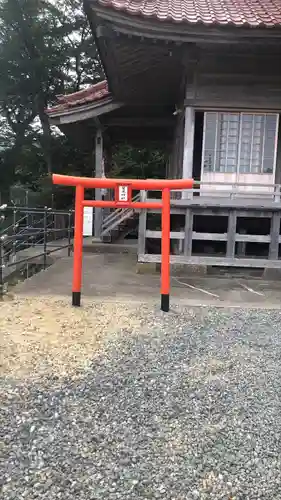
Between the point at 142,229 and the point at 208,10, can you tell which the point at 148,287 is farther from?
the point at 208,10

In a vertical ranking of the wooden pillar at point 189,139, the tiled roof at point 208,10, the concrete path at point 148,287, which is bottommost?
the concrete path at point 148,287

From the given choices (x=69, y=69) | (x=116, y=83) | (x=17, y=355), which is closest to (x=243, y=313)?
(x=17, y=355)

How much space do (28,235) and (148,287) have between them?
2.41 meters

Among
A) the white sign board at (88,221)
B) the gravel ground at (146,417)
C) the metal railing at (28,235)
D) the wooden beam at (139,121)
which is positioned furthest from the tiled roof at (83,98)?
the gravel ground at (146,417)

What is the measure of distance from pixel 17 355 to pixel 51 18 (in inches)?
996

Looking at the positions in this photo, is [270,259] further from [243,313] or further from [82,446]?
[82,446]

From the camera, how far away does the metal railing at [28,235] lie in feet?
19.1

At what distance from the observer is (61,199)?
2017cm

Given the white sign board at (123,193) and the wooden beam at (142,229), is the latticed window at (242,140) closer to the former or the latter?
the wooden beam at (142,229)

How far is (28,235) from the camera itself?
7.07 meters

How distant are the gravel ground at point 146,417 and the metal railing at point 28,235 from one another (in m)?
2.11

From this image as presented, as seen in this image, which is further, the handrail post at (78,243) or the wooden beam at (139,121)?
the wooden beam at (139,121)

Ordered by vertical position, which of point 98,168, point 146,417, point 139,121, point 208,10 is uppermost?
point 208,10

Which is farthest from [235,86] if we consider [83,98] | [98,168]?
[98,168]
